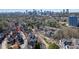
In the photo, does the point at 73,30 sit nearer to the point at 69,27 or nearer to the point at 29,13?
the point at 69,27

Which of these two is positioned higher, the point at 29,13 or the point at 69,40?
the point at 29,13

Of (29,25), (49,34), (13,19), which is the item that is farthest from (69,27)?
(13,19)

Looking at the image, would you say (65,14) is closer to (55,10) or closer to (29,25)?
(55,10)
